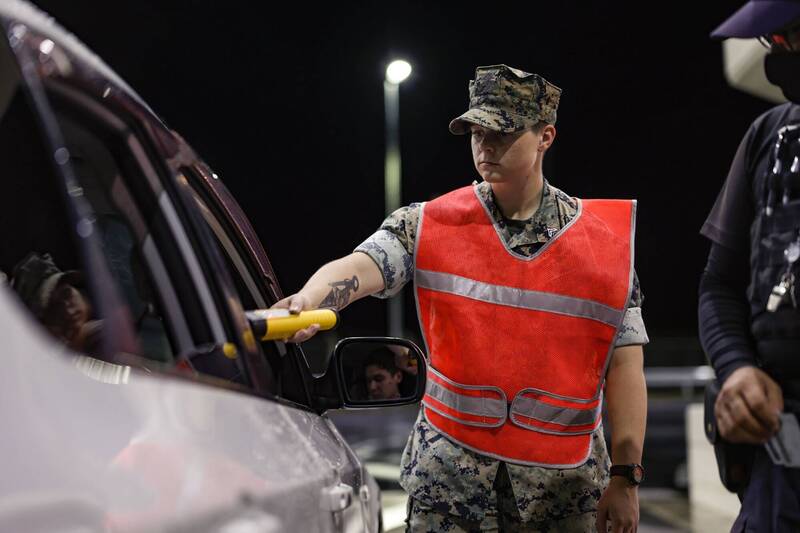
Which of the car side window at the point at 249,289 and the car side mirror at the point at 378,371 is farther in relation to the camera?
the car side mirror at the point at 378,371

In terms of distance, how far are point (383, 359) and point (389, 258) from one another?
794mm

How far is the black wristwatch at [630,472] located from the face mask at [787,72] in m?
1.29

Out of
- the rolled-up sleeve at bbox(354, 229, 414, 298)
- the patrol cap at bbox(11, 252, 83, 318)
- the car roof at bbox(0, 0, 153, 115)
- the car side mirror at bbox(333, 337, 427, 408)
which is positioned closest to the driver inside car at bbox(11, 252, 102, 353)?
the patrol cap at bbox(11, 252, 83, 318)

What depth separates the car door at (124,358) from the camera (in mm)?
888

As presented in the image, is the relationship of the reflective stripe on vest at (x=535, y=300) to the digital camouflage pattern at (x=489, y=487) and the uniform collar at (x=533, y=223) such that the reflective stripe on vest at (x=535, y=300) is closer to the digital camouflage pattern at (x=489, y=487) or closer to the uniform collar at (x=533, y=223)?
the uniform collar at (x=533, y=223)

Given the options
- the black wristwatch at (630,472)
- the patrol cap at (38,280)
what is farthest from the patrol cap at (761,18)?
the patrol cap at (38,280)

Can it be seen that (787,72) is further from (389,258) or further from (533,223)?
(389,258)

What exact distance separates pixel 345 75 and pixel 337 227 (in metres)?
3.17

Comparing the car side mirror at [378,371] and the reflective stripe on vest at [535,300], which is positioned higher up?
the car side mirror at [378,371]

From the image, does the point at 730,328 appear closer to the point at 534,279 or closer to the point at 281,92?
the point at 534,279

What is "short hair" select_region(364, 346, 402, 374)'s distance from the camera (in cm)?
228

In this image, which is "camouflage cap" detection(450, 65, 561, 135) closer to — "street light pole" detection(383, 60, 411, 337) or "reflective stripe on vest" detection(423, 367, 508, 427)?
"reflective stripe on vest" detection(423, 367, 508, 427)

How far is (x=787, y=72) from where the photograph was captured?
89.4 inches

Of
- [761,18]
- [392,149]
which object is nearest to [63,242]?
[761,18]
